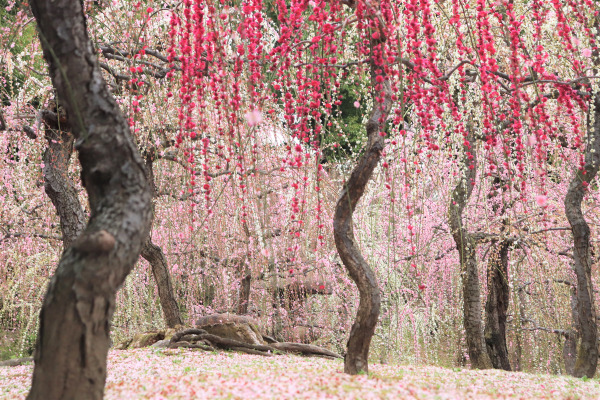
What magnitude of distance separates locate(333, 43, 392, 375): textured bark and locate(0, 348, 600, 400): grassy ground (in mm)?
193

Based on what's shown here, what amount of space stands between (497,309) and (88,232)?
623 cm

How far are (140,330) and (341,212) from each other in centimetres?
578

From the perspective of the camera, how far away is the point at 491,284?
7.64 metres

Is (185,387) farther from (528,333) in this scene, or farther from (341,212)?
(528,333)

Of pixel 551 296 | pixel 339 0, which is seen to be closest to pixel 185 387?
pixel 339 0

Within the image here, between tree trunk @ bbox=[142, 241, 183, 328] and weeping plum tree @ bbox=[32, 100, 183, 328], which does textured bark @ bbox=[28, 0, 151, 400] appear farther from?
tree trunk @ bbox=[142, 241, 183, 328]

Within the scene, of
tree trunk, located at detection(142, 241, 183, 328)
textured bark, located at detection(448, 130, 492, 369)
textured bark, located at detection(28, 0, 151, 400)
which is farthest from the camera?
tree trunk, located at detection(142, 241, 183, 328)

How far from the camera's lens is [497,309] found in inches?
295

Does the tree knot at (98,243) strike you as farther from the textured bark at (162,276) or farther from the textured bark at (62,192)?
the textured bark at (162,276)

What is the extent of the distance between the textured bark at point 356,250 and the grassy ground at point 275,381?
193 mm

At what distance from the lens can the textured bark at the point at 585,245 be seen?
18.9 ft

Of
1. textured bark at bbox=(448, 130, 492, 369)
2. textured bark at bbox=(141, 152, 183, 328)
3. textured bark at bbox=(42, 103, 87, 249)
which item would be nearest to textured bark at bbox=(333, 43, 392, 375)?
textured bark at bbox=(42, 103, 87, 249)

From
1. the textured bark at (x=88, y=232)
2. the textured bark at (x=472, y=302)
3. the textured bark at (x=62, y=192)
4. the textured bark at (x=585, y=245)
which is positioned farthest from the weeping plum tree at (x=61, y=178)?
the textured bark at (x=585, y=245)

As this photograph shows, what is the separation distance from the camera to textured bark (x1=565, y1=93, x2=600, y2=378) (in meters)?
5.77
